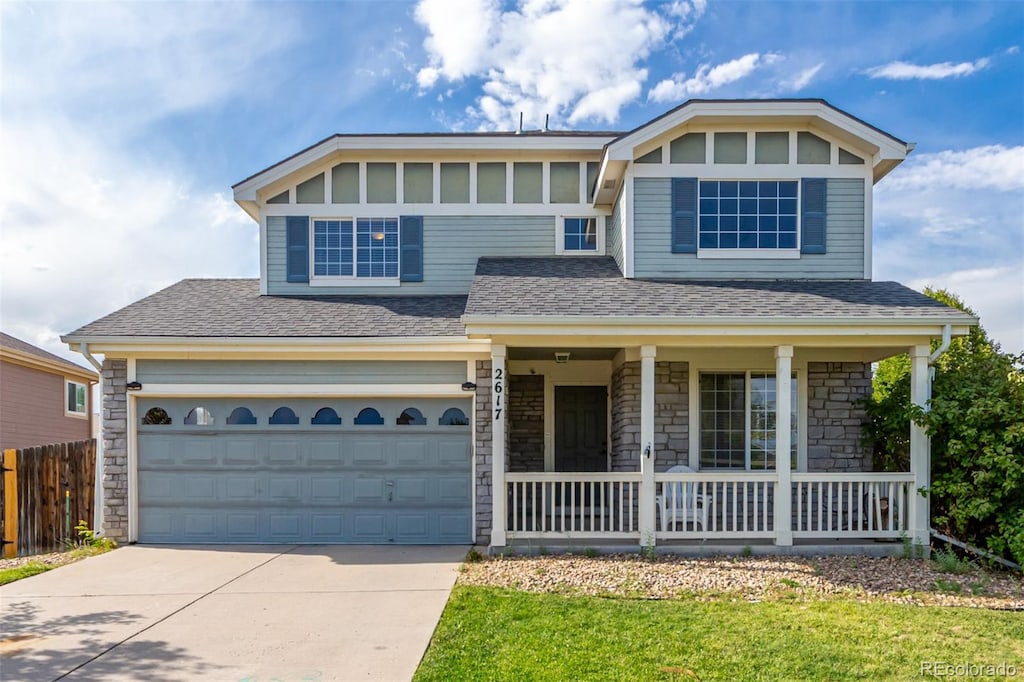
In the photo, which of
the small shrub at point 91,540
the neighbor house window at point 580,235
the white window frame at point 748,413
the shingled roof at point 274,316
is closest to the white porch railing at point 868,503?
the white window frame at point 748,413

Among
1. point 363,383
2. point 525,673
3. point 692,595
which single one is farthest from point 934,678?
point 363,383

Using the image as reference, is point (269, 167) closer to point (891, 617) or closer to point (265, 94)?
point (265, 94)

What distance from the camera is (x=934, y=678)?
4.14m

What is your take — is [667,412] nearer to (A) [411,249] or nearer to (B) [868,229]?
(B) [868,229]

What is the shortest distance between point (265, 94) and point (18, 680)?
8.74m

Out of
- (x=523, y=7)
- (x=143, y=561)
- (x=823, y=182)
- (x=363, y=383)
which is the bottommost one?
(x=143, y=561)

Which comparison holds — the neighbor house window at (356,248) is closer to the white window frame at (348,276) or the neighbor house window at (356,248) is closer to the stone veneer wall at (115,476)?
the white window frame at (348,276)

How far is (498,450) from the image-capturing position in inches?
307

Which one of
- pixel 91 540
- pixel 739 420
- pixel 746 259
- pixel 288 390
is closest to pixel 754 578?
pixel 739 420

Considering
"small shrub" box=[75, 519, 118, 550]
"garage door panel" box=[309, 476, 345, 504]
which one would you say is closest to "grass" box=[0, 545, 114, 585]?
"small shrub" box=[75, 519, 118, 550]

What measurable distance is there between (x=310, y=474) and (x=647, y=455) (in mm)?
4422

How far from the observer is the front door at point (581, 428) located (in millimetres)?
10727

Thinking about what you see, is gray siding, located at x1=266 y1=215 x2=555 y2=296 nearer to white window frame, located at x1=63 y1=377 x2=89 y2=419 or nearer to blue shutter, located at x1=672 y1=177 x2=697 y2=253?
blue shutter, located at x1=672 y1=177 x2=697 y2=253

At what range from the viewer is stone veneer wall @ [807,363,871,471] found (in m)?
9.14
